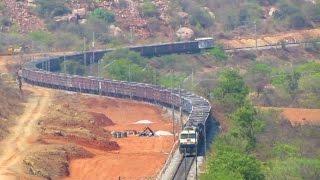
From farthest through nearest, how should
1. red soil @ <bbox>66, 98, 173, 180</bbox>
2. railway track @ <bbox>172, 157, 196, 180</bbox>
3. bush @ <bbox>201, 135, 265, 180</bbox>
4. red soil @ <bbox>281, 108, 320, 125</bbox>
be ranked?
red soil @ <bbox>281, 108, 320, 125</bbox>, red soil @ <bbox>66, 98, 173, 180</bbox>, railway track @ <bbox>172, 157, 196, 180</bbox>, bush @ <bbox>201, 135, 265, 180</bbox>

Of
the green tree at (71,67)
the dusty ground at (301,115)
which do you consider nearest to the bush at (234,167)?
the dusty ground at (301,115)

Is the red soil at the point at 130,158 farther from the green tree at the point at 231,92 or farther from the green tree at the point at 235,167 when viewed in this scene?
the green tree at the point at 235,167

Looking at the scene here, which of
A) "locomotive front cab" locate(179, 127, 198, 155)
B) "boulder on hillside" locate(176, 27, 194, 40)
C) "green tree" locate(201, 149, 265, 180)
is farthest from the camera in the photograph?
"boulder on hillside" locate(176, 27, 194, 40)

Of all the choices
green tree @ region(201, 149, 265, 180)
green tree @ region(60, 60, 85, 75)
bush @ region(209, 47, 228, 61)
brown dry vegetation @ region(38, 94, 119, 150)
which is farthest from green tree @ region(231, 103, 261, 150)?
bush @ region(209, 47, 228, 61)

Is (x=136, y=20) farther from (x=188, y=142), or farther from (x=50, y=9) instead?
(x=188, y=142)

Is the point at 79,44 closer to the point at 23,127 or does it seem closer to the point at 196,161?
the point at 23,127

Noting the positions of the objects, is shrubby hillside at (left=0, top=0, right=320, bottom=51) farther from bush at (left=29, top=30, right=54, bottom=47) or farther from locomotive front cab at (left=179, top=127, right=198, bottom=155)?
locomotive front cab at (left=179, top=127, right=198, bottom=155)
